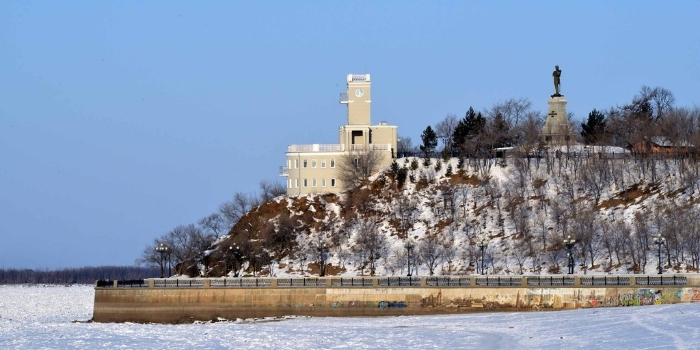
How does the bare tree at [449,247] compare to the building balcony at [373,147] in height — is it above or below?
below

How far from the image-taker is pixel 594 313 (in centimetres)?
5034

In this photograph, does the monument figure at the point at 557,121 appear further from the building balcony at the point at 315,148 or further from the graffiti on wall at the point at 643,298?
the graffiti on wall at the point at 643,298

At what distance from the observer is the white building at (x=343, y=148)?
338 feet

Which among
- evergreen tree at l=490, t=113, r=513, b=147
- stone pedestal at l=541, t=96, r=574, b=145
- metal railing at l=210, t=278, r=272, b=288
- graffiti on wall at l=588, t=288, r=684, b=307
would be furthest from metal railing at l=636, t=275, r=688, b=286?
evergreen tree at l=490, t=113, r=513, b=147

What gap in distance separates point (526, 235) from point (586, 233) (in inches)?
243

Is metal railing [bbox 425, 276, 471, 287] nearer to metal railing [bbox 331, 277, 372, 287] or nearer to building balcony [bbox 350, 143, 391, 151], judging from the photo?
metal railing [bbox 331, 277, 372, 287]

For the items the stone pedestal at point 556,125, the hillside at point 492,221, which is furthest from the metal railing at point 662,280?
the stone pedestal at point 556,125

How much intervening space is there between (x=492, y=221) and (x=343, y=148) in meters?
19.5

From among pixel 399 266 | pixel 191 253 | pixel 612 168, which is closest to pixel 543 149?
pixel 612 168

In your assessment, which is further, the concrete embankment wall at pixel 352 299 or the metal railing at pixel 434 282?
the concrete embankment wall at pixel 352 299

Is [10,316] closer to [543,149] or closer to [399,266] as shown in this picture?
[399,266]

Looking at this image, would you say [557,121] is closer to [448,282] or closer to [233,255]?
[233,255]

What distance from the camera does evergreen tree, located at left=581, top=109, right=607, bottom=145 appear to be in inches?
4085

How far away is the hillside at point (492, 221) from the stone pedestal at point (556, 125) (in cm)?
121
